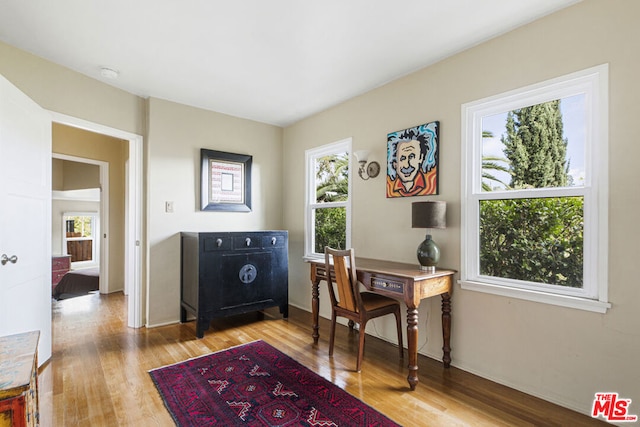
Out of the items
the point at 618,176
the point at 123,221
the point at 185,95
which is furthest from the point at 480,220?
the point at 123,221

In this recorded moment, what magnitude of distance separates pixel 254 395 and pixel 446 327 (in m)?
1.47

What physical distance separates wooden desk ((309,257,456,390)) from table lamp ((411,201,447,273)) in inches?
3.2

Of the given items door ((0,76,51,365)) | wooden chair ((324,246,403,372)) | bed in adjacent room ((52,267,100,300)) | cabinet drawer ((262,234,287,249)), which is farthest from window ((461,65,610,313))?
bed in adjacent room ((52,267,100,300))

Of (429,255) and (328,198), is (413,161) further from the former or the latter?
(328,198)

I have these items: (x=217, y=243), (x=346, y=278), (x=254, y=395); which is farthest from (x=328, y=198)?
(x=254, y=395)

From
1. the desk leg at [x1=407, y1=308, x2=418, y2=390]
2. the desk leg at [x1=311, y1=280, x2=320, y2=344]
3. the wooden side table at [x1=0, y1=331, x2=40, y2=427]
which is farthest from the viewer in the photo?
the desk leg at [x1=311, y1=280, x2=320, y2=344]

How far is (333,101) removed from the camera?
3521mm

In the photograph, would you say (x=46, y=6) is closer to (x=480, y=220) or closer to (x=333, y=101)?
(x=333, y=101)

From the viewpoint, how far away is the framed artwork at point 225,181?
3693mm

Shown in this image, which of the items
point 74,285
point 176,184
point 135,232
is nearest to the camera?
point 135,232

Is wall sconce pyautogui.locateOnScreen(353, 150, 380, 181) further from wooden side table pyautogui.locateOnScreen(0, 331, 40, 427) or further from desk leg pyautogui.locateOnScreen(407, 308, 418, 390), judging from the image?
wooden side table pyautogui.locateOnScreen(0, 331, 40, 427)

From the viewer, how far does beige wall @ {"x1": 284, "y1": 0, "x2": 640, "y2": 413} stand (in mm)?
1739

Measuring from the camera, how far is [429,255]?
236cm

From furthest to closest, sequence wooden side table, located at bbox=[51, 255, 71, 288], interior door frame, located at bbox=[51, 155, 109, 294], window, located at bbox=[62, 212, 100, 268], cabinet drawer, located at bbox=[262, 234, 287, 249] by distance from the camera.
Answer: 1. window, located at bbox=[62, 212, 100, 268]
2. wooden side table, located at bbox=[51, 255, 71, 288]
3. interior door frame, located at bbox=[51, 155, 109, 294]
4. cabinet drawer, located at bbox=[262, 234, 287, 249]
